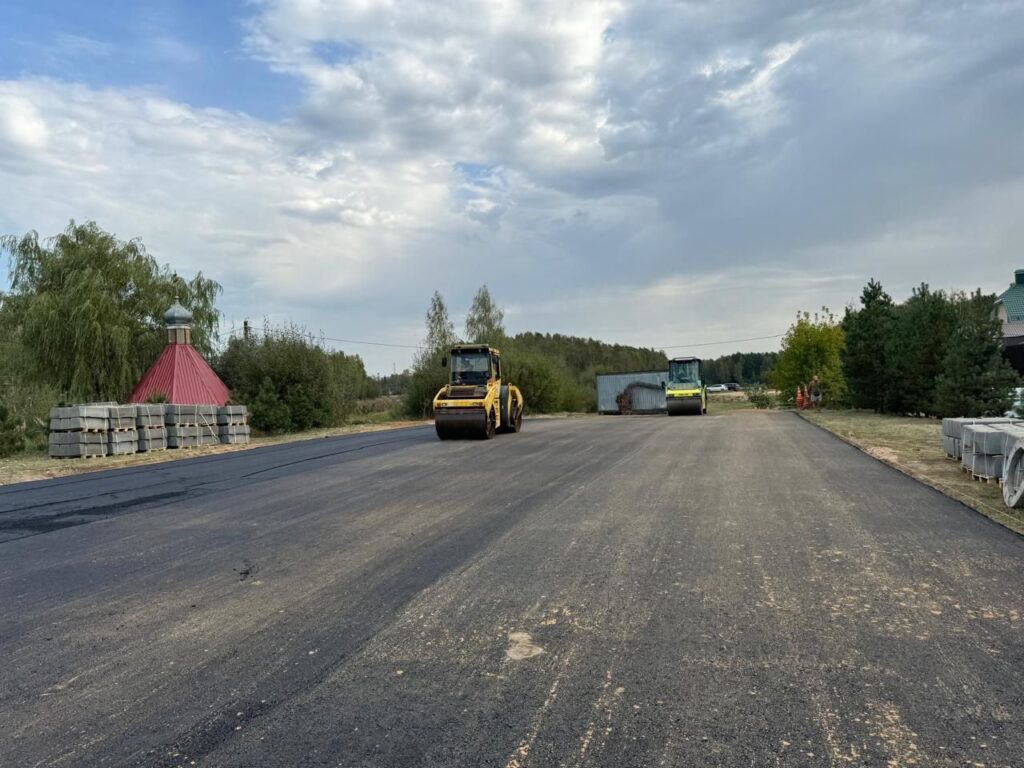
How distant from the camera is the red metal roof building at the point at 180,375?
2709cm

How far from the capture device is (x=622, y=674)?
12.7 feet

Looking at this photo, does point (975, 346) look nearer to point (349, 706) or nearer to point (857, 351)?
point (857, 351)

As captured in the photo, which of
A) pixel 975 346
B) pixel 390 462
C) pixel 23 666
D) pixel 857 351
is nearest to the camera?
pixel 23 666

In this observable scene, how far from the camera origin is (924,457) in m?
13.5

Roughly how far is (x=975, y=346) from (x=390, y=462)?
16419 mm

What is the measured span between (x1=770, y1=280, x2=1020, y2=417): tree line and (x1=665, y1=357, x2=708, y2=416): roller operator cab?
6.51 m

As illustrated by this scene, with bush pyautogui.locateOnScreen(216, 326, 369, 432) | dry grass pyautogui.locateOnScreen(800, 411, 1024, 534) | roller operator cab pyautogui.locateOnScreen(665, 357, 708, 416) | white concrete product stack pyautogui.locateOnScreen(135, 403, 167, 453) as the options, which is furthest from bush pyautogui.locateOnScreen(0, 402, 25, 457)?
roller operator cab pyautogui.locateOnScreen(665, 357, 708, 416)

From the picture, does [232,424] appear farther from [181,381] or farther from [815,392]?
[815,392]

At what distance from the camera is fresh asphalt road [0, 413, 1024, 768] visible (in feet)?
10.6

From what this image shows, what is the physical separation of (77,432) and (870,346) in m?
28.2

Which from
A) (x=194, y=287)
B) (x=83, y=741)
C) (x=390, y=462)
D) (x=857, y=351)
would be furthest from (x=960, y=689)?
(x=194, y=287)

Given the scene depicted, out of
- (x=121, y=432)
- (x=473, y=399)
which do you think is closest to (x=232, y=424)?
(x=121, y=432)

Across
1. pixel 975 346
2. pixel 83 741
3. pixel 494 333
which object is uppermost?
pixel 494 333

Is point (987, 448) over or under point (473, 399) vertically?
under
